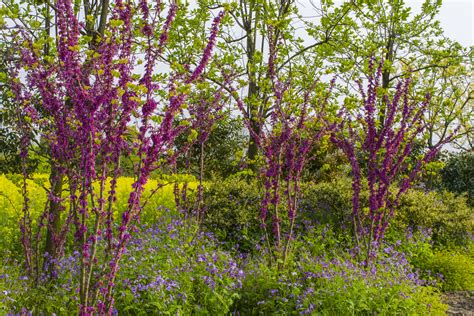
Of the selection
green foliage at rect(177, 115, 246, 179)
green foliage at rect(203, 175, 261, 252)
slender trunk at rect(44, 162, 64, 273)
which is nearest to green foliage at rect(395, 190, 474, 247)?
green foliage at rect(203, 175, 261, 252)

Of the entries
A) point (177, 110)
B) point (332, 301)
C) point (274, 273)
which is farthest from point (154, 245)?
point (177, 110)

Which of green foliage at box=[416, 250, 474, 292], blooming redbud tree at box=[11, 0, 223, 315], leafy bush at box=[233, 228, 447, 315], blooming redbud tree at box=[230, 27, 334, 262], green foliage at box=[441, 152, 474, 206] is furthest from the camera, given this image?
green foliage at box=[441, 152, 474, 206]

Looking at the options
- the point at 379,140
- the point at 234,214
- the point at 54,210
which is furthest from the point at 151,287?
the point at 234,214

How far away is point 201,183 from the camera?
7531 millimetres

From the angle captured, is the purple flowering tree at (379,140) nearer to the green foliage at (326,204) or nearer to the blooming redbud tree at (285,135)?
the blooming redbud tree at (285,135)

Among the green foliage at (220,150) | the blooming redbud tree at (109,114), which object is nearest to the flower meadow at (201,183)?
the blooming redbud tree at (109,114)

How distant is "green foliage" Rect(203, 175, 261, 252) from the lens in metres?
8.95

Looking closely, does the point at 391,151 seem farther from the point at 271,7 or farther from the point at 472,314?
the point at 271,7

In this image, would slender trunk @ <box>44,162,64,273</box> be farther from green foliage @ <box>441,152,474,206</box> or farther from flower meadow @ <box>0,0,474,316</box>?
green foliage @ <box>441,152,474,206</box>

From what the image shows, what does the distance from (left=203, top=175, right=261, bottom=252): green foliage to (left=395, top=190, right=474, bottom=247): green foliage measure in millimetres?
2800

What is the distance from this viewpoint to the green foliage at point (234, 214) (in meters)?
8.95

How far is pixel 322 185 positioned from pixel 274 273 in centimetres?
431

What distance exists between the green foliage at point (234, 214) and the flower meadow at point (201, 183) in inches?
1.5

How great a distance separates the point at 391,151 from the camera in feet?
22.4
